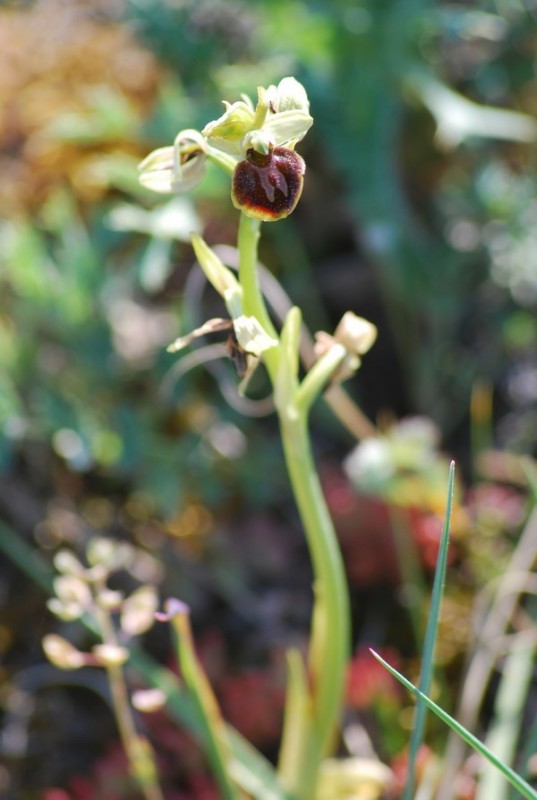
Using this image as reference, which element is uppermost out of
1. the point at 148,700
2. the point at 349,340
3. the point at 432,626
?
the point at 349,340

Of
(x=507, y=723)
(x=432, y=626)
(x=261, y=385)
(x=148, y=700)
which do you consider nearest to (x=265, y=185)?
(x=432, y=626)

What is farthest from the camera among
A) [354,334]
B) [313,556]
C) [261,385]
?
[261,385]

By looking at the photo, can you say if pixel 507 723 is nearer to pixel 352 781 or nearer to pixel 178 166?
pixel 352 781

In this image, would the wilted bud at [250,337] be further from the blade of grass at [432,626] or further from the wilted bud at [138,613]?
the wilted bud at [138,613]

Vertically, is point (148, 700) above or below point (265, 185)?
below

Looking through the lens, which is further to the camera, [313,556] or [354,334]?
[313,556]

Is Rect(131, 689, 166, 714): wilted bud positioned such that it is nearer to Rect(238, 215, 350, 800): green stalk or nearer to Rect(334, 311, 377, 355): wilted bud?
Rect(238, 215, 350, 800): green stalk

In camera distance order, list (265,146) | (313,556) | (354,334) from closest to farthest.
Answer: (265,146), (354,334), (313,556)
